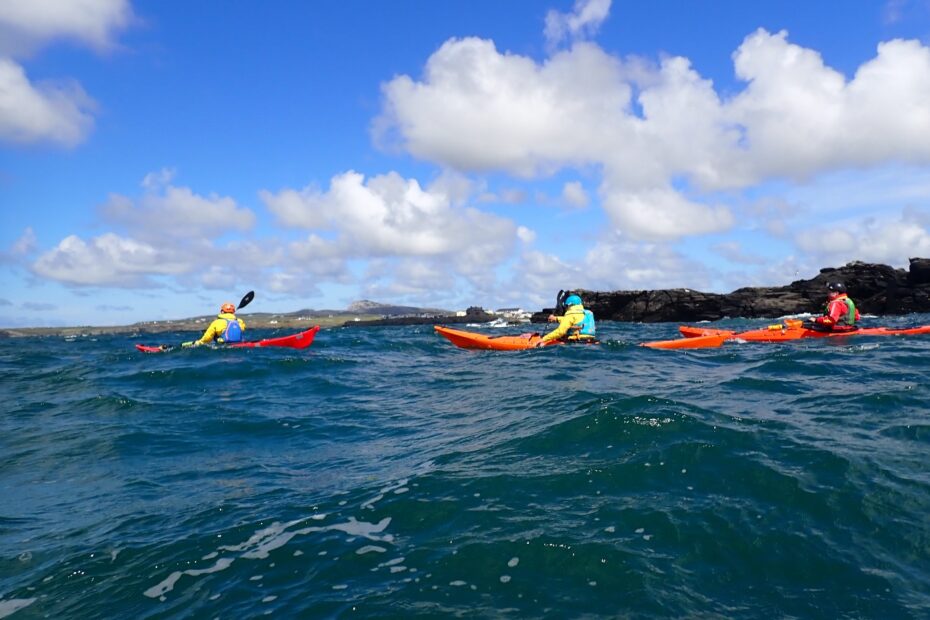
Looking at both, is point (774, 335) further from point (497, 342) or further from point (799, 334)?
point (497, 342)

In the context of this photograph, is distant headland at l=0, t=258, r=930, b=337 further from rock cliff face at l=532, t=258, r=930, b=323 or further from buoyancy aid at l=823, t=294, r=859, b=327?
Result: buoyancy aid at l=823, t=294, r=859, b=327

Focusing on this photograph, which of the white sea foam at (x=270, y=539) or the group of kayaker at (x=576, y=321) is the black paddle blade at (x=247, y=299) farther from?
the white sea foam at (x=270, y=539)

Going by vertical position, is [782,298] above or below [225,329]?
above

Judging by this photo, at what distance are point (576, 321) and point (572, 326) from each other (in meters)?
0.21

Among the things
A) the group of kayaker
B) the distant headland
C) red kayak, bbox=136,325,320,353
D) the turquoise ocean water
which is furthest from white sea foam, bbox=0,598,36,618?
the distant headland

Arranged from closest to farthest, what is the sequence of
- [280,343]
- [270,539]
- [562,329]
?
A: [270,539] < [562,329] < [280,343]

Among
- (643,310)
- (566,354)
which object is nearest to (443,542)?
(566,354)

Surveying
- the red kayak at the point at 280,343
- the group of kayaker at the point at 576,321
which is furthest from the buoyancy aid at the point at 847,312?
the red kayak at the point at 280,343

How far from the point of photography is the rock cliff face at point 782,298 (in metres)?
53.8

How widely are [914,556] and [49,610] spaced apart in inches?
258

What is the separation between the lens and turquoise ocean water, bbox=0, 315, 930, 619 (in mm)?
3896

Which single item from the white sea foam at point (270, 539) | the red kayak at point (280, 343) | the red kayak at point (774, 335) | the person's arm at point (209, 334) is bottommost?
the white sea foam at point (270, 539)

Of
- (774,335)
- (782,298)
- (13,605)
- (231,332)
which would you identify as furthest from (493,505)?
(782,298)

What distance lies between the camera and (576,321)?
18.3 metres
